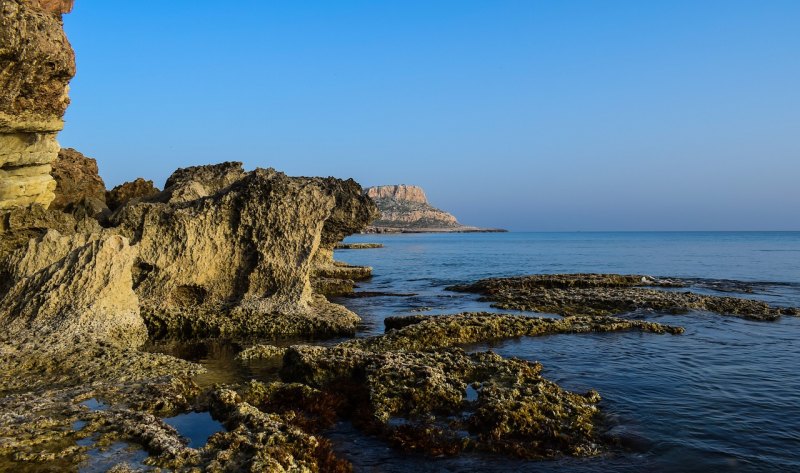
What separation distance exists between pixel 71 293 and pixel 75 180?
72.3 ft

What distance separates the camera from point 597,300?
33.7 m

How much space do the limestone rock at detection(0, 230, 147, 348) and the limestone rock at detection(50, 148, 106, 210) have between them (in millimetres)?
13169

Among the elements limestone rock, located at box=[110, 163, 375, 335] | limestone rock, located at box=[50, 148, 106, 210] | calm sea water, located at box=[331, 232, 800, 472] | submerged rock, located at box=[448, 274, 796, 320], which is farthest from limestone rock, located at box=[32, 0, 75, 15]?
submerged rock, located at box=[448, 274, 796, 320]

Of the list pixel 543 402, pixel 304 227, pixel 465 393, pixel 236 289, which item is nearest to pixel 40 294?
pixel 236 289

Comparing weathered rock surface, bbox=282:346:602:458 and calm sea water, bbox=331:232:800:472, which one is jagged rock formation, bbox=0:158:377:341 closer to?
calm sea water, bbox=331:232:800:472

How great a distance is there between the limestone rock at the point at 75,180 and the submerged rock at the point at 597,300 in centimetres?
2695

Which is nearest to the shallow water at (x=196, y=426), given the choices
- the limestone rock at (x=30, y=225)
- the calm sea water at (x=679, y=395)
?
the calm sea water at (x=679, y=395)

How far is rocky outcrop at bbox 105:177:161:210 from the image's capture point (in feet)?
134

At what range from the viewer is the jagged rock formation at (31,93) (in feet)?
49.3

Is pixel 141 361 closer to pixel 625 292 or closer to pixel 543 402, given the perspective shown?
pixel 543 402

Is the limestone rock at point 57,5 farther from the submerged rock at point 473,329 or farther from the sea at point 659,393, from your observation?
the submerged rock at point 473,329

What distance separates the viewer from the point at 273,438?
1001 centimetres

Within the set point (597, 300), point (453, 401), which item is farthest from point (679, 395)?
point (597, 300)

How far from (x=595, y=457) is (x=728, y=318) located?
22.1 meters
